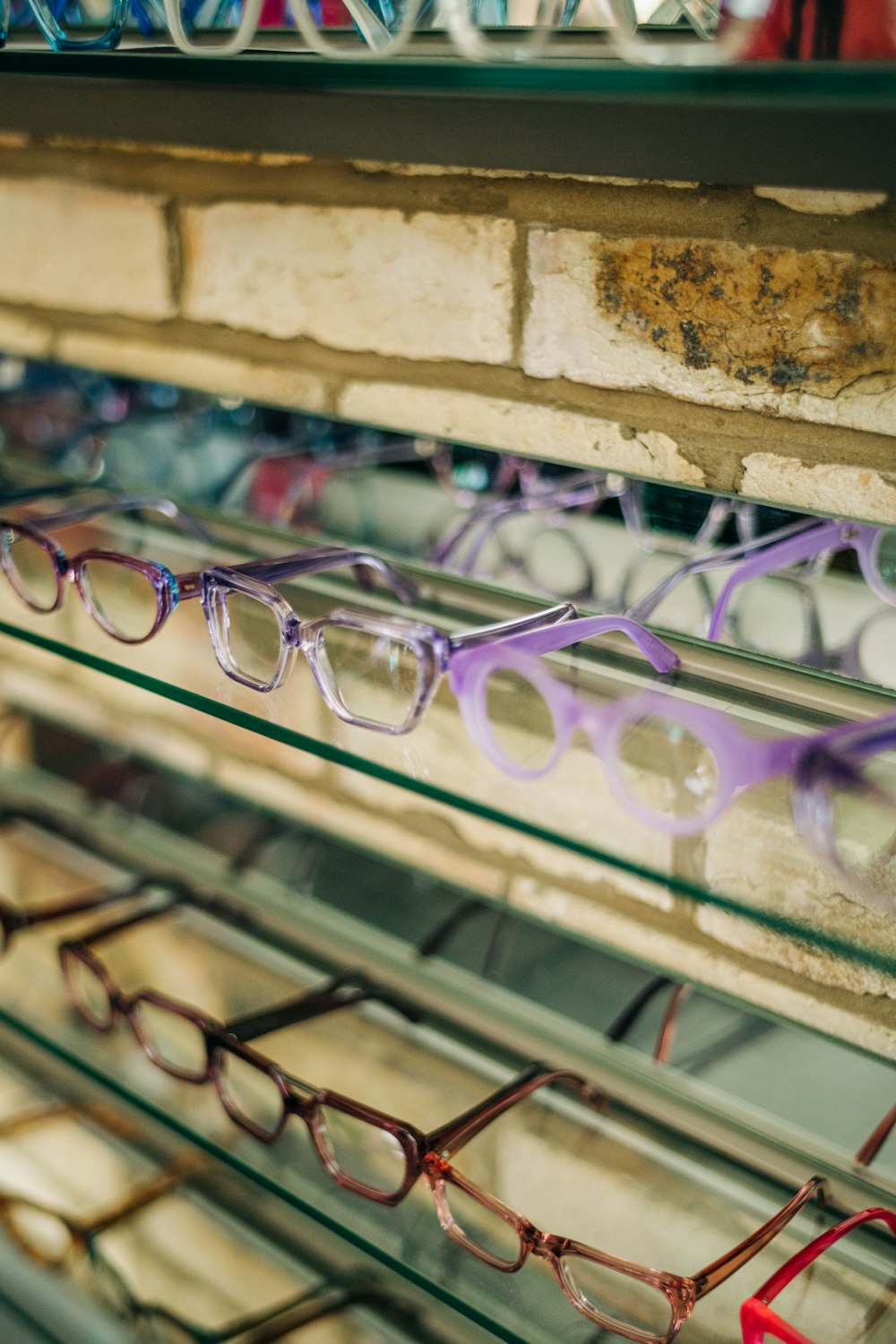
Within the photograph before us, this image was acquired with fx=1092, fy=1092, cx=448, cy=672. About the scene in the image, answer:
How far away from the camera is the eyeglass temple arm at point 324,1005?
0.82m

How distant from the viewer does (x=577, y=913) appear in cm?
76

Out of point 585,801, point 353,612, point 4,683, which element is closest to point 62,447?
point 4,683

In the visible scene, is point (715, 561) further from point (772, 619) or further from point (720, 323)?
point (720, 323)

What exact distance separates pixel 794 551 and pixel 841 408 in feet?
0.45

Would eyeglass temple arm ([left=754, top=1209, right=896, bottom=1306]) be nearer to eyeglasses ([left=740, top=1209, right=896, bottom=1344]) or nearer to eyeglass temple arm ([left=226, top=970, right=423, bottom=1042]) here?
eyeglasses ([left=740, top=1209, right=896, bottom=1344])

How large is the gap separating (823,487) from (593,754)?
18 centimetres

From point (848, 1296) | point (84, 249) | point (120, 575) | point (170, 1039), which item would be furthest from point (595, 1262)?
point (84, 249)

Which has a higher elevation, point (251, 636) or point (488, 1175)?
point (251, 636)

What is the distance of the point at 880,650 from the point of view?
2.07ft

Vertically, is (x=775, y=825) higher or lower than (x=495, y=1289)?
higher

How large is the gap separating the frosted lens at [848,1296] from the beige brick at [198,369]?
613mm

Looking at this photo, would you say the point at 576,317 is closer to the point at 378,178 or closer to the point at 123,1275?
the point at 378,178

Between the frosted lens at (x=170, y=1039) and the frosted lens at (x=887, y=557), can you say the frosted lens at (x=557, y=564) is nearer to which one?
the frosted lens at (x=887, y=557)

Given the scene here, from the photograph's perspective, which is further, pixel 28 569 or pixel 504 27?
pixel 28 569
